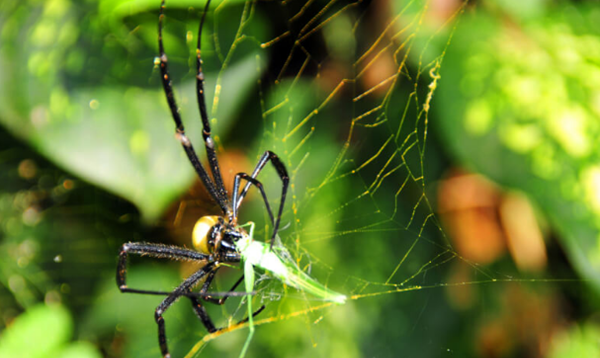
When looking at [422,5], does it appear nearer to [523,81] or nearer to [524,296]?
[523,81]

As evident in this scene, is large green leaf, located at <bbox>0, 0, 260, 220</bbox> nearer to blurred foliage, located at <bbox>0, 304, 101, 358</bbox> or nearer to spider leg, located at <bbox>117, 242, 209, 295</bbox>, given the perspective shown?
spider leg, located at <bbox>117, 242, 209, 295</bbox>

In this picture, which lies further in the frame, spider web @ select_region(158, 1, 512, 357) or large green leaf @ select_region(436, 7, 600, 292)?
spider web @ select_region(158, 1, 512, 357)

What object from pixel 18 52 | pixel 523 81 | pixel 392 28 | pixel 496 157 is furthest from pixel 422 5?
pixel 18 52

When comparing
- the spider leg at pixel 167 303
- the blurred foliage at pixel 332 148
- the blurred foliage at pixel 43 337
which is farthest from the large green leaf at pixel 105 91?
the blurred foliage at pixel 43 337

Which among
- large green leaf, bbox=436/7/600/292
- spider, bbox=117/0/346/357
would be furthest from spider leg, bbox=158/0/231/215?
large green leaf, bbox=436/7/600/292

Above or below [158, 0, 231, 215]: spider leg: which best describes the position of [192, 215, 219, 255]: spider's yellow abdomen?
below

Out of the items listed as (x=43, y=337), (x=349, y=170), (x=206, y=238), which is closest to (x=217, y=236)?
(x=206, y=238)

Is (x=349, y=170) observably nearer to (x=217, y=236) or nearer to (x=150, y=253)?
(x=217, y=236)

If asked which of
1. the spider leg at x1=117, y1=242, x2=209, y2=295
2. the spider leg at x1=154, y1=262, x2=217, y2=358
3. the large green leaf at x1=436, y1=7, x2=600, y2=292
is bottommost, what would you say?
the spider leg at x1=154, y1=262, x2=217, y2=358
